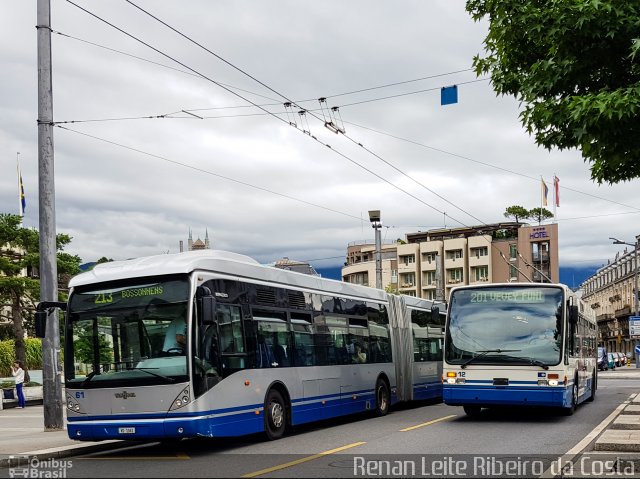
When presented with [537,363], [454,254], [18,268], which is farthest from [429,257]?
[537,363]

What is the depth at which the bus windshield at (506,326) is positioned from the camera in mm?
17766

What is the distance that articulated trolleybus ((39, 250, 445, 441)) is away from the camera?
12984mm

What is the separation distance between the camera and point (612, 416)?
1884 centimetres

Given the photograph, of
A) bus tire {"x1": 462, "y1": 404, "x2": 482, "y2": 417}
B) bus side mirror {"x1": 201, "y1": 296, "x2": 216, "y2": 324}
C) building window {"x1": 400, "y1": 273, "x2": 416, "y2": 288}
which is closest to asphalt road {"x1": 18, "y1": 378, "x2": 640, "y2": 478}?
bus tire {"x1": 462, "y1": 404, "x2": 482, "y2": 417}

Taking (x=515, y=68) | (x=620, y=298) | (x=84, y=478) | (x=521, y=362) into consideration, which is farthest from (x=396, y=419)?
(x=620, y=298)

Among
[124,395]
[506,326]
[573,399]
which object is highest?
[506,326]

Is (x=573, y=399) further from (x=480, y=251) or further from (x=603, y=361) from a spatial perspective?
(x=480, y=251)

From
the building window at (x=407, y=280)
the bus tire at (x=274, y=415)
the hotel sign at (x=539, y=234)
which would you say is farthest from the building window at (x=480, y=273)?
the bus tire at (x=274, y=415)

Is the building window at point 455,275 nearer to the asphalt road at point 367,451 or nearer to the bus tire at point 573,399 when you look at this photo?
the bus tire at point 573,399

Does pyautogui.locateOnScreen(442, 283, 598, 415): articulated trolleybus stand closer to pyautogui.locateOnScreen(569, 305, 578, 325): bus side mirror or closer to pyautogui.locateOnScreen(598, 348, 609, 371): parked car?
pyautogui.locateOnScreen(569, 305, 578, 325): bus side mirror

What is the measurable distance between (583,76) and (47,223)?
425 inches

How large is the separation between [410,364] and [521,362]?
19.9ft

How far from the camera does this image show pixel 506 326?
18.1 metres

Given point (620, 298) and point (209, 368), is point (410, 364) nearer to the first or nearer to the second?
point (209, 368)
